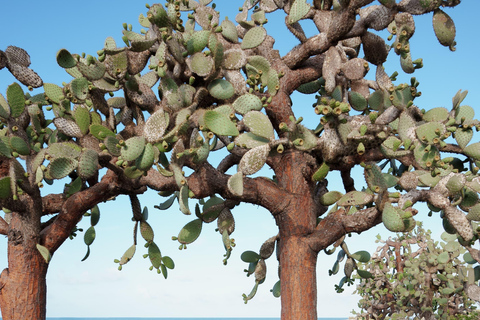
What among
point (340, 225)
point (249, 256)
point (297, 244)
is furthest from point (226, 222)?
point (340, 225)

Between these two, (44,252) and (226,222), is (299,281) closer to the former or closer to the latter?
(226,222)

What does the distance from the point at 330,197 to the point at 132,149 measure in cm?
203

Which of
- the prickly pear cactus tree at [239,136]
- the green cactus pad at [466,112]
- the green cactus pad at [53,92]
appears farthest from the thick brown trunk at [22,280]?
the green cactus pad at [466,112]

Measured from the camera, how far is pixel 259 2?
6.04 metres

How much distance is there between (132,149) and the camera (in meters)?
4.13

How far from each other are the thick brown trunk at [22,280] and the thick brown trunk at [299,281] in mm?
2456

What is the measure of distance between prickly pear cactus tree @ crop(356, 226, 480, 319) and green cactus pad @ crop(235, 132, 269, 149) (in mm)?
4391

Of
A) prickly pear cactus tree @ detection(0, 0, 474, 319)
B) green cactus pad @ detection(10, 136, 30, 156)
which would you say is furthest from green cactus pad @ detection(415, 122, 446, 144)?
green cactus pad @ detection(10, 136, 30, 156)

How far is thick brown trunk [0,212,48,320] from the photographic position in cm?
507

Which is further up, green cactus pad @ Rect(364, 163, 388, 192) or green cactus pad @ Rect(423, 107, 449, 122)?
green cactus pad @ Rect(423, 107, 449, 122)

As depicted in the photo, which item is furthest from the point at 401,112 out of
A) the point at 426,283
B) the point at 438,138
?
the point at 426,283

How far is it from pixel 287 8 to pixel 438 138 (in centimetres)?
233

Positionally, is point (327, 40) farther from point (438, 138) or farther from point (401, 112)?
point (438, 138)

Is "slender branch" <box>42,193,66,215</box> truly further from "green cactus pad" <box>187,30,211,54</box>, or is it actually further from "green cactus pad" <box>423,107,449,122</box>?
"green cactus pad" <box>423,107,449,122</box>
